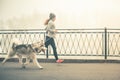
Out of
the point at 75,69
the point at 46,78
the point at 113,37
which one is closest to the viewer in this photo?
the point at 46,78

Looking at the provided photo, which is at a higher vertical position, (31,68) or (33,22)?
(33,22)

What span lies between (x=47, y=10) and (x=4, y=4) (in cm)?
187

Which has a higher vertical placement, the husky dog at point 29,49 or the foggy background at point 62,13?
the foggy background at point 62,13

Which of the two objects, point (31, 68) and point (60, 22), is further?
point (60, 22)

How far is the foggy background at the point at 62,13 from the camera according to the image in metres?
15.9

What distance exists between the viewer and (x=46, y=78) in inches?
426

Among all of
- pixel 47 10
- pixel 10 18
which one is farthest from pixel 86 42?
pixel 10 18

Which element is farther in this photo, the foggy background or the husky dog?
the foggy background

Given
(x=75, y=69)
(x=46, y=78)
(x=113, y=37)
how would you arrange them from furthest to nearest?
(x=113, y=37), (x=75, y=69), (x=46, y=78)

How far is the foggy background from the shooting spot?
15.9m

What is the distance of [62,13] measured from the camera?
16.2m

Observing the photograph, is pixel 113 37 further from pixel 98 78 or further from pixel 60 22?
pixel 98 78

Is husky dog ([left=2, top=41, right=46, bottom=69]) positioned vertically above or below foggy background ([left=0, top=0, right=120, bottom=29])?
below

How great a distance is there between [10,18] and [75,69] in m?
4.95
